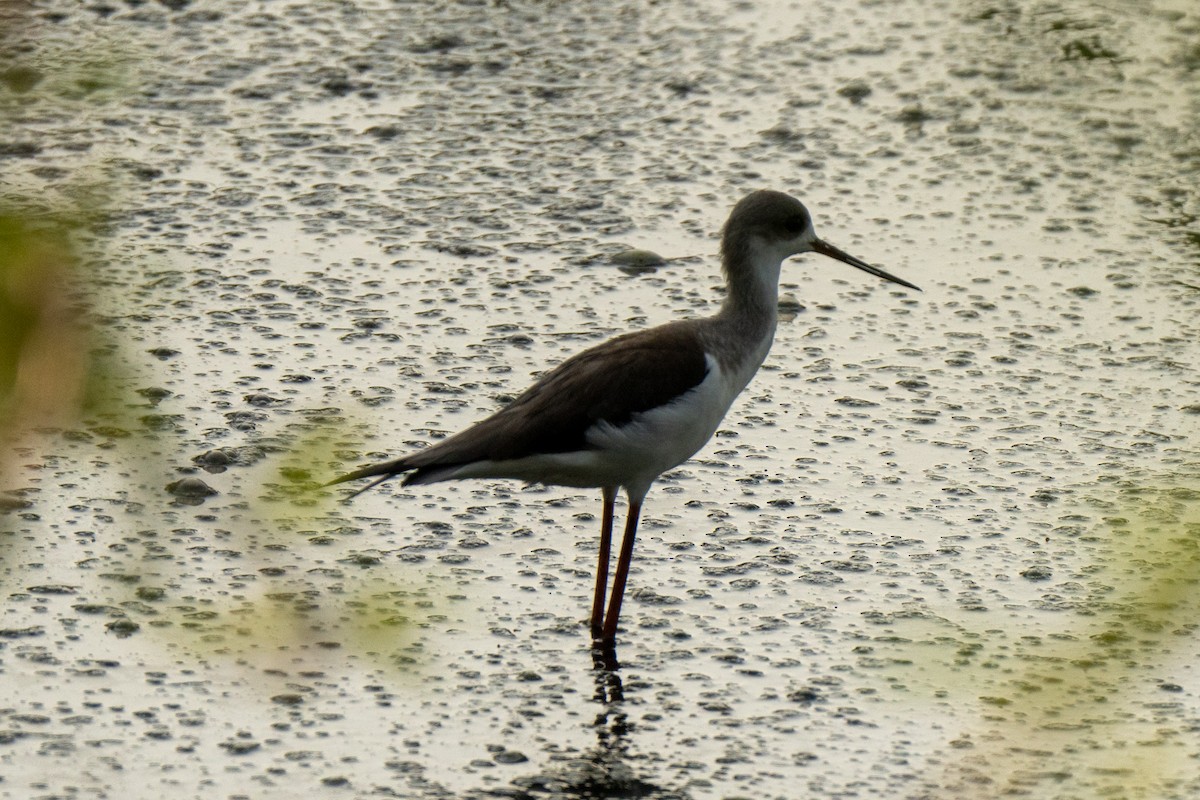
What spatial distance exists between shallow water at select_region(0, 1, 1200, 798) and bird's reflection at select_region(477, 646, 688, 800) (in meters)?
0.01

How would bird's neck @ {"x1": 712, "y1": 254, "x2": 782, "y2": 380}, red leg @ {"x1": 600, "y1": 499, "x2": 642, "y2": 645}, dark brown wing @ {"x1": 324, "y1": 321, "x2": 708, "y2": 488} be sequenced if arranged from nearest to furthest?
dark brown wing @ {"x1": 324, "y1": 321, "x2": 708, "y2": 488}, red leg @ {"x1": 600, "y1": 499, "x2": 642, "y2": 645}, bird's neck @ {"x1": 712, "y1": 254, "x2": 782, "y2": 380}

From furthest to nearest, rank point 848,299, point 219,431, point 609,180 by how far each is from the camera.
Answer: point 609,180 → point 848,299 → point 219,431

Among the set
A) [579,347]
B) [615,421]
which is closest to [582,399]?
[615,421]

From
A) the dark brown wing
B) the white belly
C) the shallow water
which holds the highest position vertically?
the dark brown wing

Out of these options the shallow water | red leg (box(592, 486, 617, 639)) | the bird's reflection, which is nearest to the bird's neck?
red leg (box(592, 486, 617, 639))

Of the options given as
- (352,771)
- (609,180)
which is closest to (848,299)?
(609,180)

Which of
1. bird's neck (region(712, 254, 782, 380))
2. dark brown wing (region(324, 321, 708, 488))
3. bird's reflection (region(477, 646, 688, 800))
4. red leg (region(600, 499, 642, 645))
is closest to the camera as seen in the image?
bird's reflection (region(477, 646, 688, 800))

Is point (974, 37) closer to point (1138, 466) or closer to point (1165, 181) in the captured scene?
point (1165, 181)

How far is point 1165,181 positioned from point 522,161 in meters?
2.36

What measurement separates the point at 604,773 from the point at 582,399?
0.91 m

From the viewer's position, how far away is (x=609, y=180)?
6816mm

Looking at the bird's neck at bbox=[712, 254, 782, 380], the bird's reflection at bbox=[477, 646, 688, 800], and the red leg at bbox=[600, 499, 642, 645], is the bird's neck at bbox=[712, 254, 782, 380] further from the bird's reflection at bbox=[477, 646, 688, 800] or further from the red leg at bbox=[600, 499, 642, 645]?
the bird's reflection at bbox=[477, 646, 688, 800]

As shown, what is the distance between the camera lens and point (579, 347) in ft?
18.9

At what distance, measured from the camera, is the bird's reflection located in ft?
12.1
